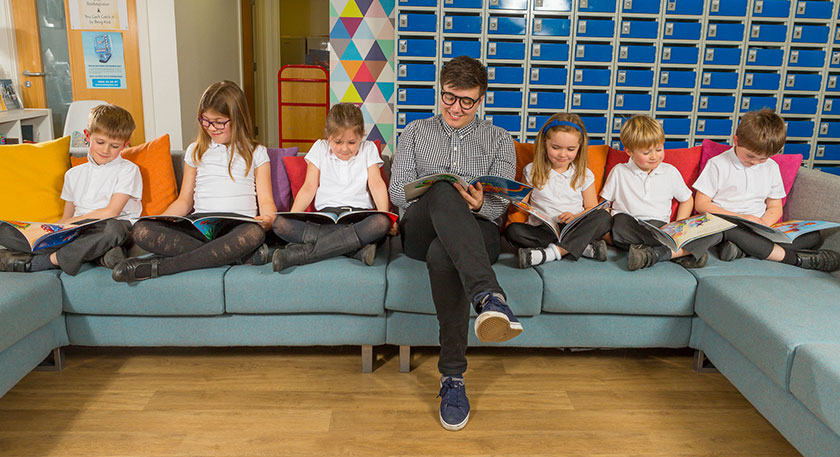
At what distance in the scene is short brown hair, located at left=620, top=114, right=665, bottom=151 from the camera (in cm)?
214

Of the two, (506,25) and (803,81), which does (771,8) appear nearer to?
(803,81)

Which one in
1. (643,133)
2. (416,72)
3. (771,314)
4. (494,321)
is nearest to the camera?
(494,321)

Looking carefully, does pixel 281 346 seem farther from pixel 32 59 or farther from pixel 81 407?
pixel 32 59

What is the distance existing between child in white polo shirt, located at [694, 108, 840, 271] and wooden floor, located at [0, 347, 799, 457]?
0.63 meters

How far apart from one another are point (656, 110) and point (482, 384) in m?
3.18

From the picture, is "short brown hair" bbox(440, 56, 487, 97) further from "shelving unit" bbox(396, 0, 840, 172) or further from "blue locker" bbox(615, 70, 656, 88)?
"blue locker" bbox(615, 70, 656, 88)

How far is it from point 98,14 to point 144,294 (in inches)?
118

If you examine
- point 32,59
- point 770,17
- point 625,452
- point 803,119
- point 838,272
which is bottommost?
point 625,452

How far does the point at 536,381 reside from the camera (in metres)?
1.86

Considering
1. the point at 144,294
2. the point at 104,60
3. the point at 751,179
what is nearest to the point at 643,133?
the point at 751,179

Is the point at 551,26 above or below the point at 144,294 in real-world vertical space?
above

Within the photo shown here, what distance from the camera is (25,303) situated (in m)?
1.60

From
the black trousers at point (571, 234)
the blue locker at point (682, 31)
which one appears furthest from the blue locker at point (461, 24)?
the black trousers at point (571, 234)

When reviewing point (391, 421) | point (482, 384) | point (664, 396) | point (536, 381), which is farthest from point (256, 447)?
point (664, 396)
